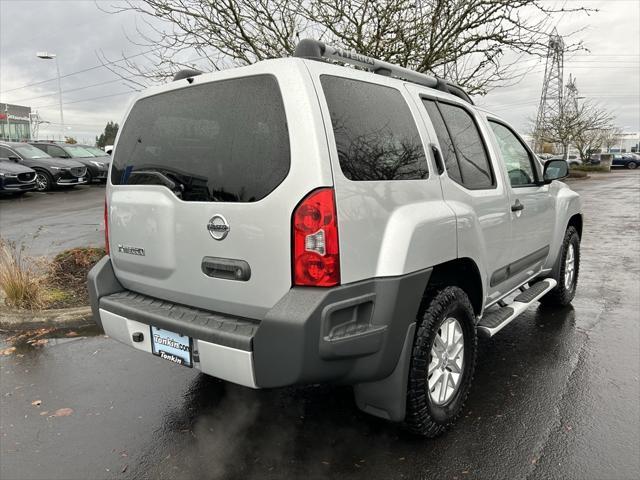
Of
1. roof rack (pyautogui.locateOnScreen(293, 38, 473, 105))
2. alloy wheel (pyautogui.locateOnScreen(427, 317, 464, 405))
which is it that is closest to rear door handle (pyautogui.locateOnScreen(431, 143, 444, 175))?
roof rack (pyautogui.locateOnScreen(293, 38, 473, 105))

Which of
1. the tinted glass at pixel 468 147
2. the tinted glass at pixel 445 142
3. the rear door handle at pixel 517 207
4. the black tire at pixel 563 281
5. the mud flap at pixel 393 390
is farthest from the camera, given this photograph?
the black tire at pixel 563 281

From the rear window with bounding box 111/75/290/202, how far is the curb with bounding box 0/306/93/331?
7.48ft

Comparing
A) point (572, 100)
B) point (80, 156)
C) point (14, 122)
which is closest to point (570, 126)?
point (572, 100)

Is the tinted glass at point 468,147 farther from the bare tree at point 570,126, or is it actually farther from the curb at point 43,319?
the bare tree at point 570,126

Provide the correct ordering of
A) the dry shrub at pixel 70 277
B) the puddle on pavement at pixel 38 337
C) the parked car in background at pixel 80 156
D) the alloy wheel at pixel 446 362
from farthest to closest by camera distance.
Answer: the parked car in background at pixel 80 156, the dry shrub at pixel 70 277, the puddle on pavement at pixel 38 337, the alloy wheel at pixel 446 362

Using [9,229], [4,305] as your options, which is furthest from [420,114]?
[9,229]

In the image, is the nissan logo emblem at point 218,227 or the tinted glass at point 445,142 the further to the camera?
the tinted glass at point 445,142

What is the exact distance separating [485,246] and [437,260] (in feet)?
2.36

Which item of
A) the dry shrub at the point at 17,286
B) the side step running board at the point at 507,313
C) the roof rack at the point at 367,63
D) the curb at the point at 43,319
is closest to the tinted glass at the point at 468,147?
the roof rack at the point at 367,63

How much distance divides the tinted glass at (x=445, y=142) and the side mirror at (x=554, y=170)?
1.61 meters

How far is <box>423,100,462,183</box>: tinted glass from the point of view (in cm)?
290

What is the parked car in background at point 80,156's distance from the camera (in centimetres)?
1875

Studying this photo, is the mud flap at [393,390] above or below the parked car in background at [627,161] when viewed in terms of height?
below

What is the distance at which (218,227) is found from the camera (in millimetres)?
2318
